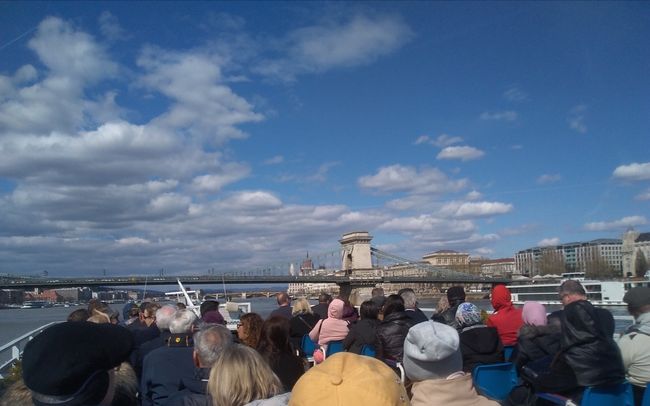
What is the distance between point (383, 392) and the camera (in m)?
1.77

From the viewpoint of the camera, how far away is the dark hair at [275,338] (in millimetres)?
4672

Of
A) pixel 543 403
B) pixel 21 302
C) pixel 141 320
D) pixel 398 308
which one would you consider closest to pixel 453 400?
pixel 543 403

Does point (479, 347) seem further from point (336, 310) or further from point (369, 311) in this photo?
point (336, 310)

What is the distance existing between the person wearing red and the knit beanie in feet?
3.64

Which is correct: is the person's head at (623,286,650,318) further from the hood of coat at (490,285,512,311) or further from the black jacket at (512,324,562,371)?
the hood of coat at (490,285,512,311)

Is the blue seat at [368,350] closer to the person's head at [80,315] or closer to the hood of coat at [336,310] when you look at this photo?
the hood of coat at [336,310]

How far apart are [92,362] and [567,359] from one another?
3.03 m

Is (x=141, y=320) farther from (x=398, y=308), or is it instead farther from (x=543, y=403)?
(x=543, y=403)

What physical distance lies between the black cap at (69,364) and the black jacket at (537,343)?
3.72m

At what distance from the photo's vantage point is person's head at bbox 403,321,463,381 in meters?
2.51

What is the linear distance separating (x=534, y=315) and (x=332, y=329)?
263 centimetres

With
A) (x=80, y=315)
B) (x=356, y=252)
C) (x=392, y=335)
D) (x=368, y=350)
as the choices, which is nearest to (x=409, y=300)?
(x=368, y=350)

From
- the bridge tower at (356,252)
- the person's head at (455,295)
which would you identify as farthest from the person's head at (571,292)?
the bridge tower at (356,252)

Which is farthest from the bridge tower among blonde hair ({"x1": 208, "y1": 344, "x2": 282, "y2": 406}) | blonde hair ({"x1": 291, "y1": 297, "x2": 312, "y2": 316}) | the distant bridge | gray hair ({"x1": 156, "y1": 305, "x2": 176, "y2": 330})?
blonde hair ({"x1": 208, "y1": 344, "x2": 282, "y2": 406})
